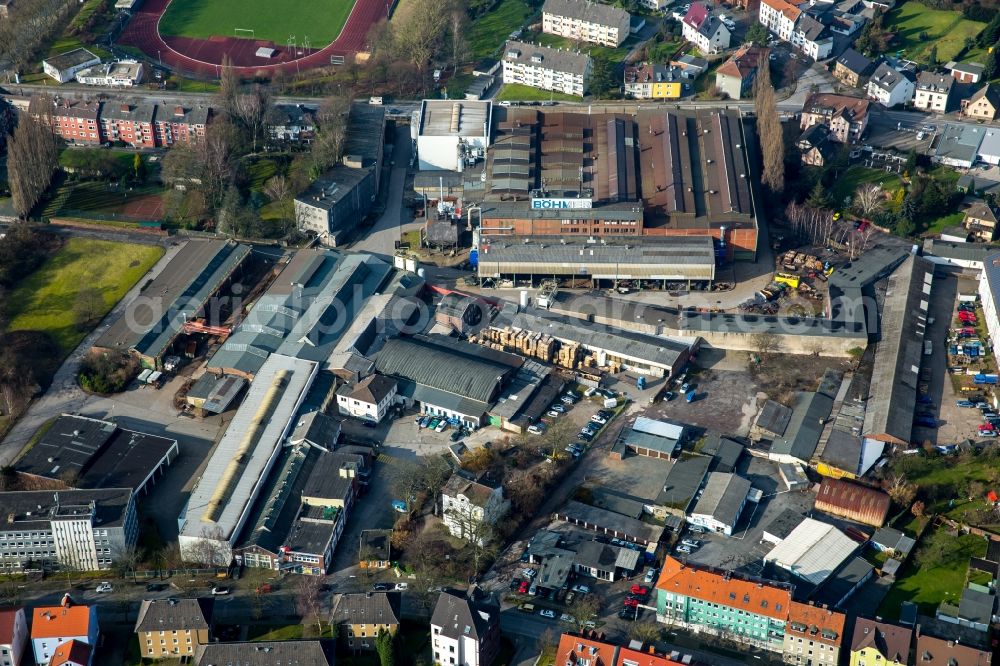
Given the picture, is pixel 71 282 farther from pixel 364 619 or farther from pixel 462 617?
pixel 462 617

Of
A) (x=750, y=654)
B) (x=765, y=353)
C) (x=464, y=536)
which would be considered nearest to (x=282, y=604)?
(x=464, y=536)

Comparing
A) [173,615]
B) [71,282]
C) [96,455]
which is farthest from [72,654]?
[71,282]

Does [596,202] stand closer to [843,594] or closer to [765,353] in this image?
[765,353]

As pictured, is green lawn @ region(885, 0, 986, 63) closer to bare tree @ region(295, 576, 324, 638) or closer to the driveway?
the driveway

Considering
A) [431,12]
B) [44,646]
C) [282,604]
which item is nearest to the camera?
[44,646]

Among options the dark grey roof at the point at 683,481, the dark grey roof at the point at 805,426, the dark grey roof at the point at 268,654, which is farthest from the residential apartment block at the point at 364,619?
the dark grey roof at the point at 805,426
